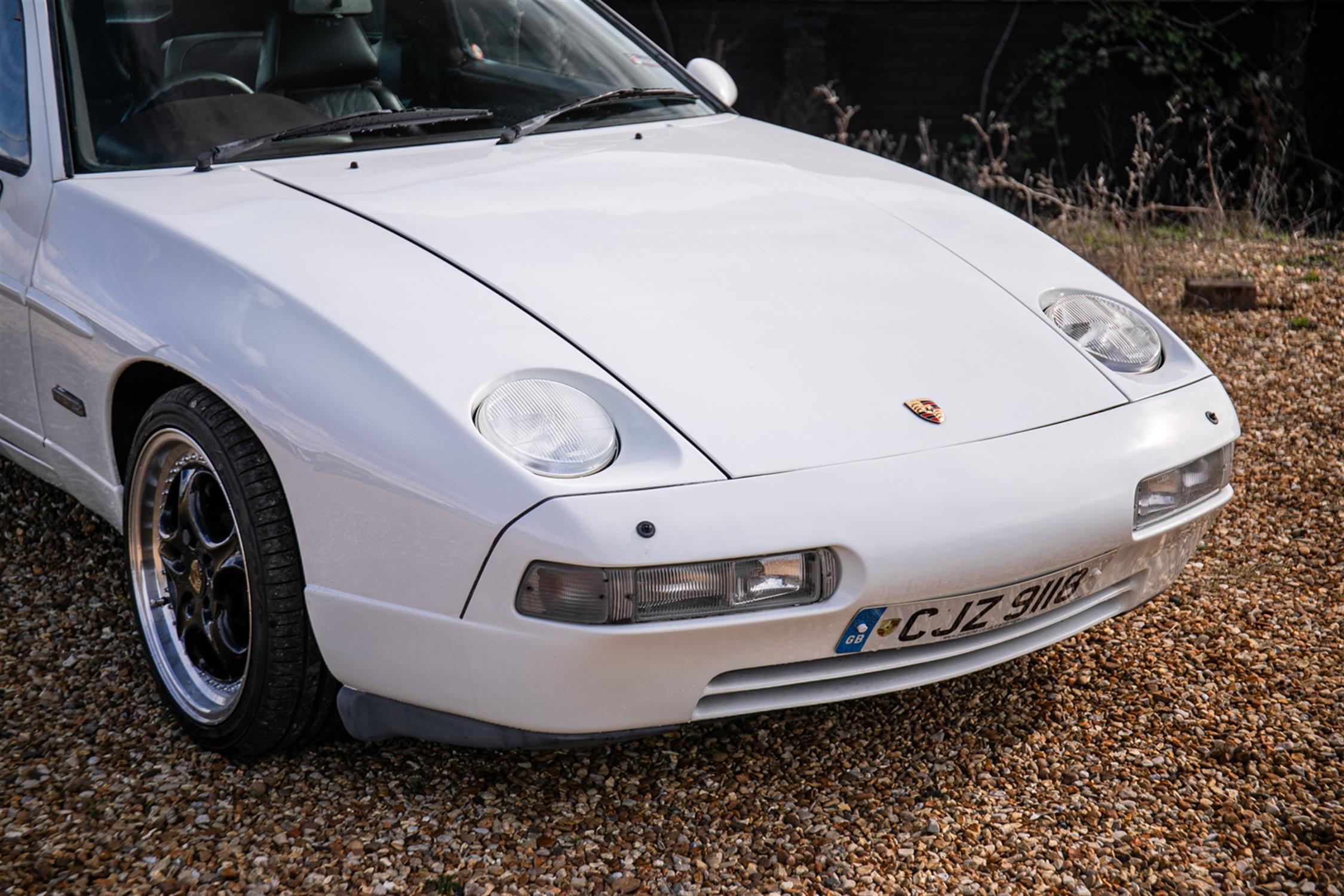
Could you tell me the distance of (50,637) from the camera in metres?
3.00

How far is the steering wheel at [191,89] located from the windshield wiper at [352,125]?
0.19 m

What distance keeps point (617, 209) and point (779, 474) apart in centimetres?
90

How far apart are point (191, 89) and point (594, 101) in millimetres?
973

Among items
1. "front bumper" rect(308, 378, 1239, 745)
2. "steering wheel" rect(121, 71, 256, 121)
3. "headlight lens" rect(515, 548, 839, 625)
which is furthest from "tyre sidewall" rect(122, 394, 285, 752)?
"steering wheel" rect(121, 71, 256, 121)

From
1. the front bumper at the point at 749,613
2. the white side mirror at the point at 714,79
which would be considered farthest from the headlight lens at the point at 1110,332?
the white side mirror at the point at 714,79

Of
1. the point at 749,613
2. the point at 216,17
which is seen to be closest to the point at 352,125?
the point at 216,17

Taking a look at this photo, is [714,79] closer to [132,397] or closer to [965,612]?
[132,397]

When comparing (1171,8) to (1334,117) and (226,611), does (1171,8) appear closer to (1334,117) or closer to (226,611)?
(1334,117)

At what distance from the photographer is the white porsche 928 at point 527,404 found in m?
1.99

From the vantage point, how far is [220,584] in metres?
2.48

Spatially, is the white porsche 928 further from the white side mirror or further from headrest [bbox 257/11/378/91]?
the white side mirror

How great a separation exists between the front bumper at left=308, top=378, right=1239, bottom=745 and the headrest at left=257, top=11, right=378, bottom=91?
1.52 metres

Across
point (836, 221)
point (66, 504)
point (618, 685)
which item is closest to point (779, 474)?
point (618, 685)

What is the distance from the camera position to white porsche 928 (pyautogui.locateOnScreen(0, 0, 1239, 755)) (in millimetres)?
1994
